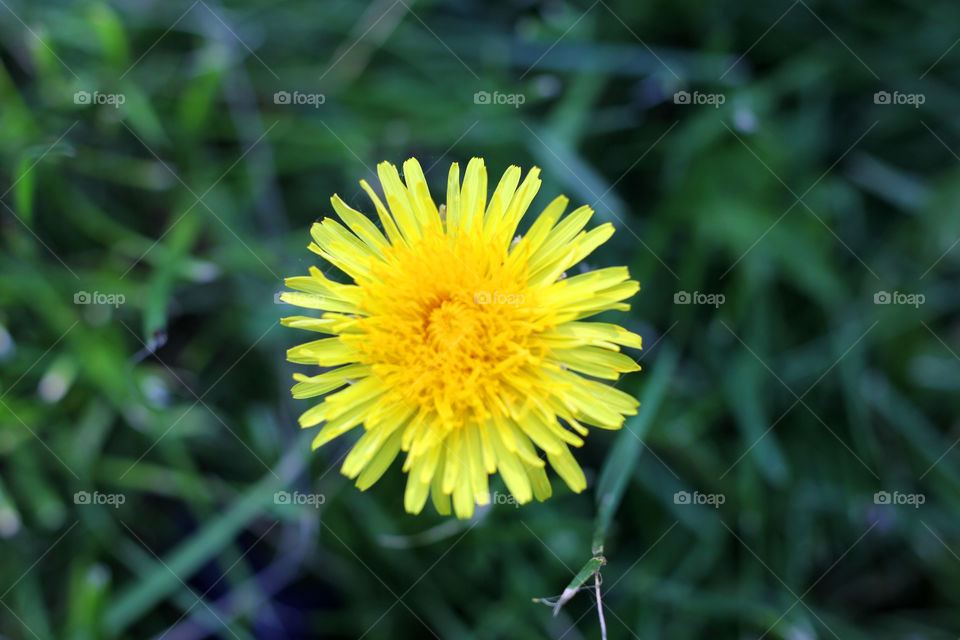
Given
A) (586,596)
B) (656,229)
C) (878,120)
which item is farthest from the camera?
(878,120)

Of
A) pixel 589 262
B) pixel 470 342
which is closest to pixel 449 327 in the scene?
pixel 470 342

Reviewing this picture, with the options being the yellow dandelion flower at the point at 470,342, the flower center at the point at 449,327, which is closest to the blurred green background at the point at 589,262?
the yellow dandelion flower at the point at 470,342

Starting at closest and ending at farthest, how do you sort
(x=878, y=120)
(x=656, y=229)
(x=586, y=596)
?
(x=586, y=596) → (x=656, y=229) → (x=878, y=120)

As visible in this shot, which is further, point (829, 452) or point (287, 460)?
point (829, 452)

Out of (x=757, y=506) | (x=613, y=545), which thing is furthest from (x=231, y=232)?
(x=757, y=506)

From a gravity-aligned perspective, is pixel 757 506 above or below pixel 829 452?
below

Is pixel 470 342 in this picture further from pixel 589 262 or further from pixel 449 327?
pixel 589 262

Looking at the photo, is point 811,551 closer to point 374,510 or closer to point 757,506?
point 757,506
